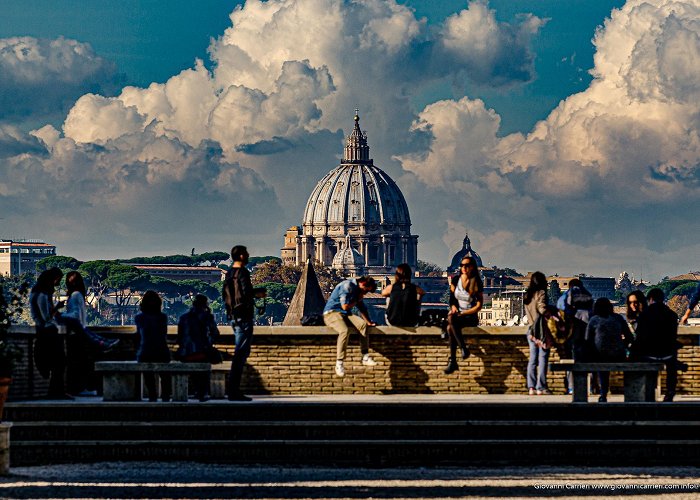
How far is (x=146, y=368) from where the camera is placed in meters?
17.0

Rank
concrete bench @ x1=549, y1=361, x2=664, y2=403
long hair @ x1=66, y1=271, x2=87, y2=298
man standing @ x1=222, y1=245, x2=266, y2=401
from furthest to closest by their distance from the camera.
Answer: long hair @ x1=66, y1=271, x2=87, y2=298, man standing @ x1=222, y1=245, x2=266, y2=401, concrete bench @ x1=549, y1=361, x2=664, y2=403

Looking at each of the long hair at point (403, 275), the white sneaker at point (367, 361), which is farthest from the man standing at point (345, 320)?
the long hair at point (403, 275)

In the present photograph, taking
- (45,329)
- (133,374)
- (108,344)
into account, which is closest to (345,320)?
(108,344)

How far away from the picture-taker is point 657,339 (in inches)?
708

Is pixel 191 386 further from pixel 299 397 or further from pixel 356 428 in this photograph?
pixel 356 428

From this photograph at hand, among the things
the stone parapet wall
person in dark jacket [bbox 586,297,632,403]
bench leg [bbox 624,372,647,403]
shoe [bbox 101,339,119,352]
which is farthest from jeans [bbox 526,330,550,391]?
shoe [bbox 101,339,119,352]

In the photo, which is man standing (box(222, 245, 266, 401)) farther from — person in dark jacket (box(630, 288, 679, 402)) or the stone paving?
person in dark jacket (box(630, 288, 679, 402))

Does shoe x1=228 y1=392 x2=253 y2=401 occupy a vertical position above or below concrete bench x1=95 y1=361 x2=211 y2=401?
below

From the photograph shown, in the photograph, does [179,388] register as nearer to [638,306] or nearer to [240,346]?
[240,346]

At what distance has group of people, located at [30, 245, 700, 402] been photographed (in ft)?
57.8

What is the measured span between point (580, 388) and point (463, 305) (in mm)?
2347

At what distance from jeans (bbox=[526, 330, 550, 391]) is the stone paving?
2864 millimetres

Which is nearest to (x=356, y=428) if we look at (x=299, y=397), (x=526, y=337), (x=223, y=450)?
(x=223, y=450)

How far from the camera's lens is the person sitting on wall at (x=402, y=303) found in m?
19.4
